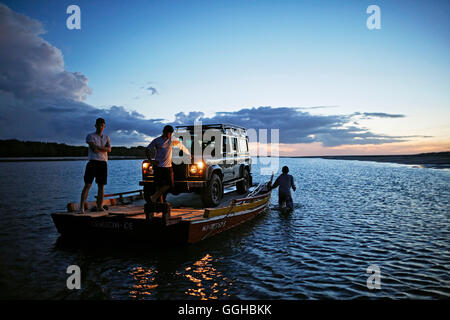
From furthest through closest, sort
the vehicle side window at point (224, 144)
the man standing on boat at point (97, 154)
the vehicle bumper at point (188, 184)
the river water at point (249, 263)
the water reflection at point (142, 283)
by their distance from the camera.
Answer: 1. the vehicle side window at point (224, 144)
2. the vehicle bumper at point (188, 184)
3. the man standing on boat at point (97, 154)
4. the river water at point (249, 263)
5. the water reflection at point (142, 283)

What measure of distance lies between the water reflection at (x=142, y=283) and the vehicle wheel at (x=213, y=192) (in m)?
3.24

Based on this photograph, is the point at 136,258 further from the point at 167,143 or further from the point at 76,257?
the point at 167,143

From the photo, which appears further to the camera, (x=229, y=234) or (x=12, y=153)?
(x=12, y=153)

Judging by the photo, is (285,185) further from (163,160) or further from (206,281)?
(206,281)

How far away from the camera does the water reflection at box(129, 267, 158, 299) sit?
189 inches

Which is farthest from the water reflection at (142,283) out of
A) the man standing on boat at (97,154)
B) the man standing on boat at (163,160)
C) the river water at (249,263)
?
the man standing on boat at (97,154)

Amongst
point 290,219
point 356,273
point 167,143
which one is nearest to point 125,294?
point 167,143

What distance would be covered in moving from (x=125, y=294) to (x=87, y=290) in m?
0.75

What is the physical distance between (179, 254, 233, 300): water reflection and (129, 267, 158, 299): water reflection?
0.67 metres

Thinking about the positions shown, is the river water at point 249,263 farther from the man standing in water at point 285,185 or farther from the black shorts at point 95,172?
the man standing in water at point 285,185

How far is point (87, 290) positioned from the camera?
4.90 m

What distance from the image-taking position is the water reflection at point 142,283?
15.8 ft

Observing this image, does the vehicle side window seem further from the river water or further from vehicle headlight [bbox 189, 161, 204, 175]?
the river water
